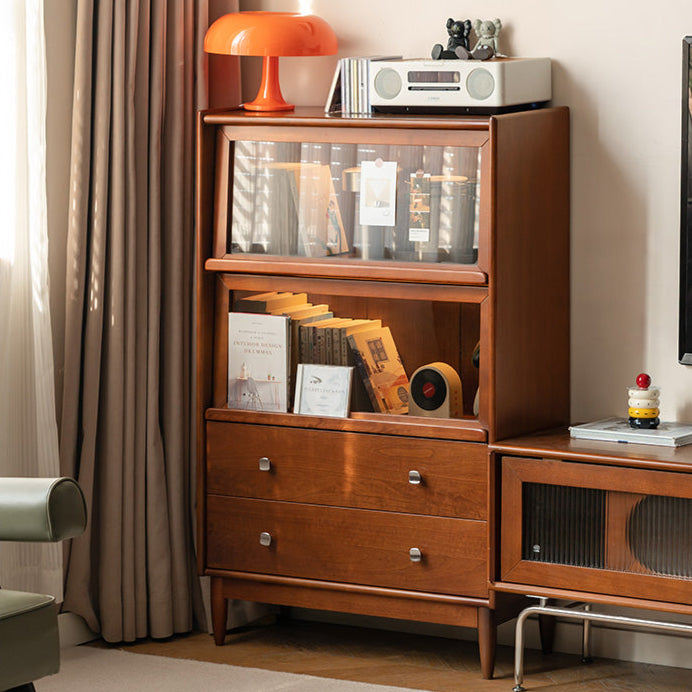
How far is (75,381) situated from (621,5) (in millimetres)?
1663

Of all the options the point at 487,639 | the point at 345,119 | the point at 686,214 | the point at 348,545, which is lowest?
the point at 487,639

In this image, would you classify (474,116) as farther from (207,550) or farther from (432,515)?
(207,550)

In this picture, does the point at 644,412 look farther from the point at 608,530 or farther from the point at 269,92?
the point at 269,92

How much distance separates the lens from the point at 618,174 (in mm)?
3260

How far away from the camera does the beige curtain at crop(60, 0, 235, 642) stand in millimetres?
3305

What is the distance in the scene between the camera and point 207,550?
11.2 ft

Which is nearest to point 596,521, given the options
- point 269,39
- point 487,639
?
point 487,639

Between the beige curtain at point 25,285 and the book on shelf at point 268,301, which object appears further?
the book on shelf at point 268,301

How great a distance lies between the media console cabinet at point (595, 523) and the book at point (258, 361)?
59cm

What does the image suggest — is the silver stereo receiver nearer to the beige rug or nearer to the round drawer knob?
the round drawer knob

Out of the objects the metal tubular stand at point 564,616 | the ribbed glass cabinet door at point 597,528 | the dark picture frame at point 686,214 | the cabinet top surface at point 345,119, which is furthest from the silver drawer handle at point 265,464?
the dark picture frame at point 686,214

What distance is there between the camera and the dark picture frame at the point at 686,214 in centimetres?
311

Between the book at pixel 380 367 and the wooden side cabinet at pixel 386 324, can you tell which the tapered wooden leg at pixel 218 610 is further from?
the book at pixel 380 367

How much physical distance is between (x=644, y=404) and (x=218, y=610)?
1250 mm
